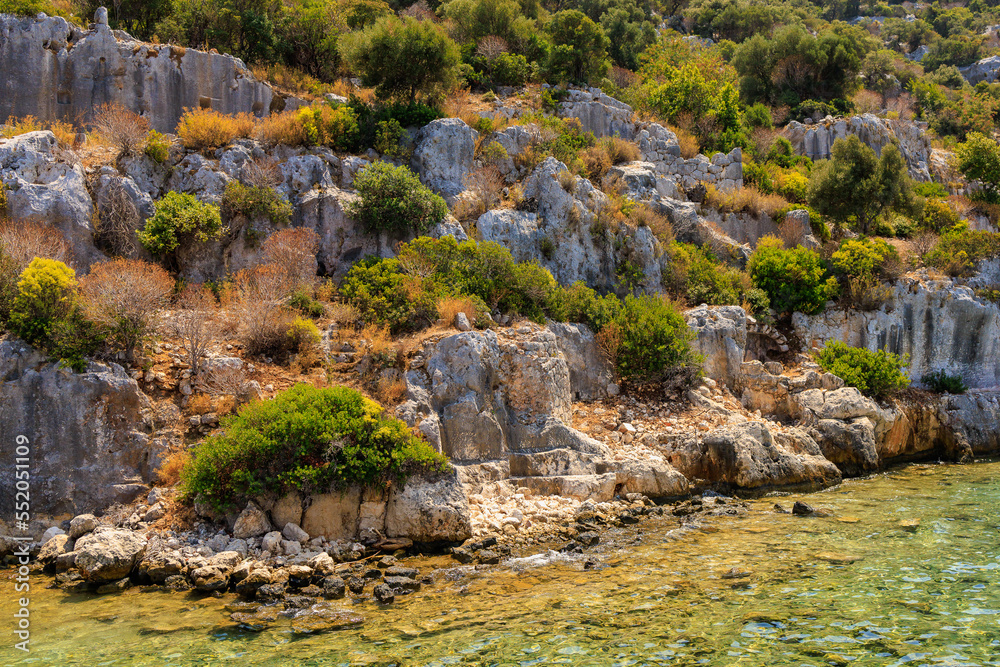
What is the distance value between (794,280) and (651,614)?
17.6m

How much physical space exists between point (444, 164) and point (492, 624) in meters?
16.9

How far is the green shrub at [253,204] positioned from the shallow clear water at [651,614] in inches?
428

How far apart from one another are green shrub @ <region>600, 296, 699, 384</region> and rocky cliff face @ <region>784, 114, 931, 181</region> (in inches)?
834

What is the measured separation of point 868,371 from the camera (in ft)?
63.4

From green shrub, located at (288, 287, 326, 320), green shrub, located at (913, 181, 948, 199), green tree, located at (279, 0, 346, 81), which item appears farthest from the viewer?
green shrub, located at (913, 181, 948, 199)

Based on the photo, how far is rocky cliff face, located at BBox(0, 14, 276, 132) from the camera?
19.2 meters

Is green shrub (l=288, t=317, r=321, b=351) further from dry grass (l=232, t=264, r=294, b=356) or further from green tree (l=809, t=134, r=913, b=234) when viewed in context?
green tree (l=809, t=134, r=913, b=234)

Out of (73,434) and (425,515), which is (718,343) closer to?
(425,515)

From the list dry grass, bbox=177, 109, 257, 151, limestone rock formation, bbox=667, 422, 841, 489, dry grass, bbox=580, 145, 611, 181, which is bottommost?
limestone rock formation, bbox=667, 422, 841, 489

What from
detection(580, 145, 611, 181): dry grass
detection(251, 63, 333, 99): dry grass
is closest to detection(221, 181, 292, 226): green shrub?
detection(251, 63, 333, 99): dry grass

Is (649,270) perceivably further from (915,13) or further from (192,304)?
(915,13)

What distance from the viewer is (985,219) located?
1161 inches

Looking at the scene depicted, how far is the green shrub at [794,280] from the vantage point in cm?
2233

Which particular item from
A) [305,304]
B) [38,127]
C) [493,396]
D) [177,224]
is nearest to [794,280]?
[493,396]
